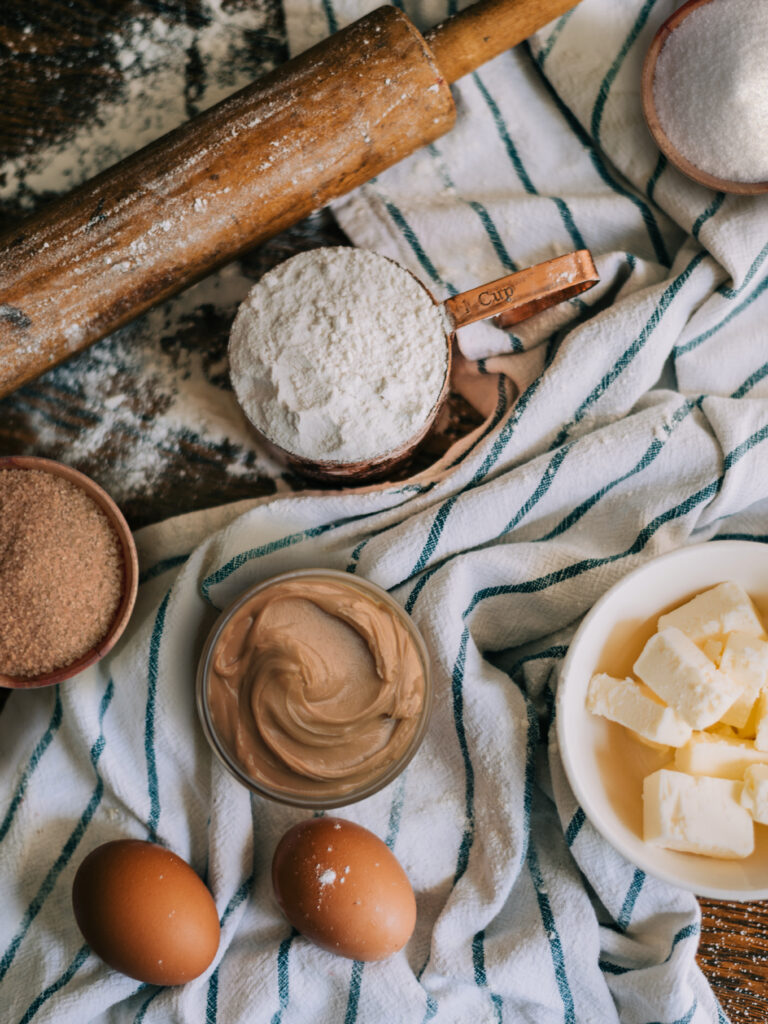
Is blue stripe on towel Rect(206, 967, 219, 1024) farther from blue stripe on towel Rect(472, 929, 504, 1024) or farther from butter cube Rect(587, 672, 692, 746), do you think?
butter cube Rect(587, 672, 692, 746)

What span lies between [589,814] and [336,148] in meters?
0.64

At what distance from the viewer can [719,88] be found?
0.85 meters

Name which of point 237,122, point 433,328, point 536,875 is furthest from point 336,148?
point 536,875

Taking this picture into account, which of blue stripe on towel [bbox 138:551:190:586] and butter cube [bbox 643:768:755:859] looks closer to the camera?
butter cube [bbox 643:768:755:859]

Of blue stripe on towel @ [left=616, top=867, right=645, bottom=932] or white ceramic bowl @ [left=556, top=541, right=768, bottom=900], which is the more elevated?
white ceramic bowl @ [left=556, top=541, right=768, bottom=900]

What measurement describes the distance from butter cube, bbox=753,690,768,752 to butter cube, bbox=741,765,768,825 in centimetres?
2

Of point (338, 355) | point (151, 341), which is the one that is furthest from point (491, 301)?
point (151, 341)

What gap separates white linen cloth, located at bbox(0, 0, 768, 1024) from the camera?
863 millimetres

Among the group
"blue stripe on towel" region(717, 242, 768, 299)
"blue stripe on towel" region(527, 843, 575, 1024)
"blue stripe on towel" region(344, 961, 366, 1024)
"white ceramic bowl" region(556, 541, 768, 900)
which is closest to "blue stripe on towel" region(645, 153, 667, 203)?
"blue stripe on towel" region(717, 242, 768, 299)

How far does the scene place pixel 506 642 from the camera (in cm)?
94

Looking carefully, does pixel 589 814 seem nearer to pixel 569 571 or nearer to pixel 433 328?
pixel 569 571

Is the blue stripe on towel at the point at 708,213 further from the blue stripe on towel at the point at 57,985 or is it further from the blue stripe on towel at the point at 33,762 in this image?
the blue stripe on towel at the point at 57,985

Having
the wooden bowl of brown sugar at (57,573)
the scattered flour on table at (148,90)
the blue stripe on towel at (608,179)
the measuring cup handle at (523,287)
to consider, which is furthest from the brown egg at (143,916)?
the blue stripe on towel at (608,179)

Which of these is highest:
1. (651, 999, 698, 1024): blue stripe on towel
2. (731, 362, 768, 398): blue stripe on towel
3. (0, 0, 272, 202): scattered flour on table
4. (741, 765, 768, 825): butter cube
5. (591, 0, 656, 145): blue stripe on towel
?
(0, 0, 272, 202): scattered flour on table
